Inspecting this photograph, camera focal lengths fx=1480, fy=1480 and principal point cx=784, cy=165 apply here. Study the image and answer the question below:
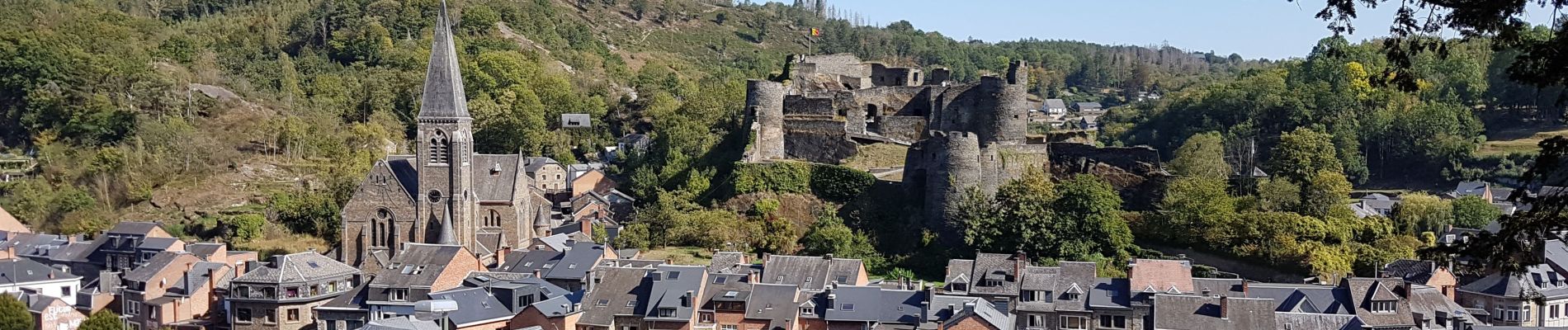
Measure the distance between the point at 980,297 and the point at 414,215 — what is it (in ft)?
67.6

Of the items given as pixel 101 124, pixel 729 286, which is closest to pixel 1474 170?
pixel 729 286

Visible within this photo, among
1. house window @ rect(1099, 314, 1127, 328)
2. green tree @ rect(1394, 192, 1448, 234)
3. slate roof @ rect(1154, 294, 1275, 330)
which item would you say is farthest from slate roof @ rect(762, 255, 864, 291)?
green tree @ rect(1394, 192, 1448, 234)

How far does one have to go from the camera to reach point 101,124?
223 feet

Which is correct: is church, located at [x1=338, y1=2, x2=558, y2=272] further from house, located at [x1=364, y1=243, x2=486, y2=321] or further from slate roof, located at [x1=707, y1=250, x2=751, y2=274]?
slate roof, located at [x1=707, y1=250, x2=751, y2=274]

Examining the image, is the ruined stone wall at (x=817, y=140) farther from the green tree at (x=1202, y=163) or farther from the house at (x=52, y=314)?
the house at (x=52, y=314)

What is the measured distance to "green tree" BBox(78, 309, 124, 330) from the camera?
44.2m

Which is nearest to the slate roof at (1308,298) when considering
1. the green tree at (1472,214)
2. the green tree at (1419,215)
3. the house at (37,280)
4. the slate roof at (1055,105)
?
the green tree at (1419,215)

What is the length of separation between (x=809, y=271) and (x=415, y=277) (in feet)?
39.5

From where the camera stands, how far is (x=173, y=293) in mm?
47562

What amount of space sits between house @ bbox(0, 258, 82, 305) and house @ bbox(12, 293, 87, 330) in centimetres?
89

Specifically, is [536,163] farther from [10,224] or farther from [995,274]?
[995,274]

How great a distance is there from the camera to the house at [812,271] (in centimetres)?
4569

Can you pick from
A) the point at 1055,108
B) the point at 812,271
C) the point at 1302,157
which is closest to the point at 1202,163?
the point at 1302,157

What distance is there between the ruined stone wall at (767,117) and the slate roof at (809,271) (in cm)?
957
